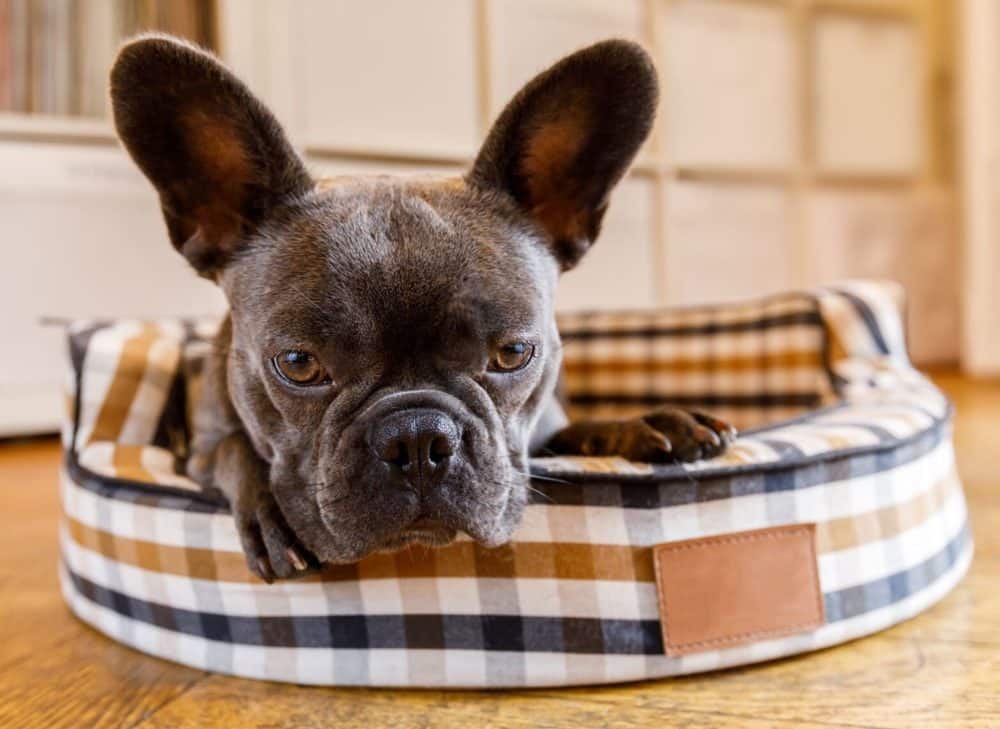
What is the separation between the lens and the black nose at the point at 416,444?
1.20m

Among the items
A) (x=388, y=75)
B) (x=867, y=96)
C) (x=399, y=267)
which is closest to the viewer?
(x=399, y=267)

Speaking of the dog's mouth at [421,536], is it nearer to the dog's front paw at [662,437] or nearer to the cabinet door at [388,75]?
the dog's front paw at [662,437]

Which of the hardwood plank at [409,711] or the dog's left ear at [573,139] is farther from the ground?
the dog's left ear at [573,139]

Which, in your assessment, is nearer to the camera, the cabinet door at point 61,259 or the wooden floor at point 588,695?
the wooden floor at point 588,695

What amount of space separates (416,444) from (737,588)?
1.71ft

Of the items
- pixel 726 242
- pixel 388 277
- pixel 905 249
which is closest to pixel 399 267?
pixel 388 277

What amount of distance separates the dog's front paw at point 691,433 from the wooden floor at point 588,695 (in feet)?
1.02

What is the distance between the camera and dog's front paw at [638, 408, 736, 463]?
1.47 m

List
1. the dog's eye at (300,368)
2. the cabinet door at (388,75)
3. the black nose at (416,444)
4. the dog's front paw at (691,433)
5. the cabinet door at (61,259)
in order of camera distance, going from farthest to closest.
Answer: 1. the cabinet door at (388,75)
2. the cabinet door at (61,259)
3. the dog's front paw at (691,433)
4. the dog's eye at (300,368)
5. the black nose at (416,444)

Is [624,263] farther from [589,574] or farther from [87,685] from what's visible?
[87,685]

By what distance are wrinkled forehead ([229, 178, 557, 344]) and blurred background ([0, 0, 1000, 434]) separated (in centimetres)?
156

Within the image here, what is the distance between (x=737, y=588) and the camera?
140cm

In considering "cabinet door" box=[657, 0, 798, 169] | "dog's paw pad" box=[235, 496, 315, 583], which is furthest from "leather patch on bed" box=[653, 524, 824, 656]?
"cabinet door" box=[657, 0, 798, 169]

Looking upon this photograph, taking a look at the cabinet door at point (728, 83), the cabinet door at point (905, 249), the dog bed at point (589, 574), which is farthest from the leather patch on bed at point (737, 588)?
the cabinet door at point (905, 249)
